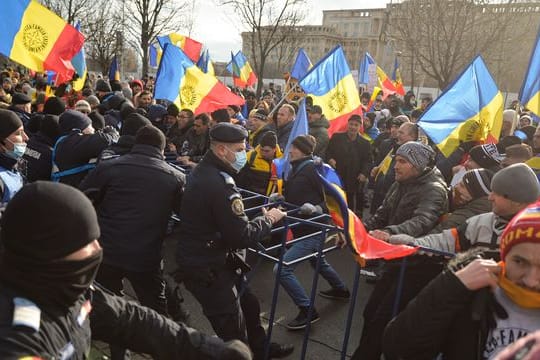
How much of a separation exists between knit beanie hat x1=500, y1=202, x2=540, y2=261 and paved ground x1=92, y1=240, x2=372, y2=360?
258cm

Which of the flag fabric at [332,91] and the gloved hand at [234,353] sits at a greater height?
the flag fabric at [332,91]

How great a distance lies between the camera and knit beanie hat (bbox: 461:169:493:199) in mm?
3244

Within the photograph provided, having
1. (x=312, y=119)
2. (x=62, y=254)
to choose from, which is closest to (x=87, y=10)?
(x=312, y=119)

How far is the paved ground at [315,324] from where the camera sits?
4.02m

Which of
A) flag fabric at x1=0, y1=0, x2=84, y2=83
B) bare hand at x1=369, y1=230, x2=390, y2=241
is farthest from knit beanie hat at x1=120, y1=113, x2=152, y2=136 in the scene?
bare hand at x1=369, y1=230, x2=390, y2=241

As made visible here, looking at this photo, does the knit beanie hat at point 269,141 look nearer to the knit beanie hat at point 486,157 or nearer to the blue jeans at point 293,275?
the blue jeans at point 293,275

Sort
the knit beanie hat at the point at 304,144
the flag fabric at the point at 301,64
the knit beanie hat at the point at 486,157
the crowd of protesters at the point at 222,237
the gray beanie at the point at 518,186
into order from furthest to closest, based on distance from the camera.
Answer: the flag fabric at the point at 301,64 → the knit beanie hat at the point at 304,144 → the knit beanie hat at the point at 486,157 → the gray beanie at the point at 518,186 → the crowd of protesters at the point at 222,237

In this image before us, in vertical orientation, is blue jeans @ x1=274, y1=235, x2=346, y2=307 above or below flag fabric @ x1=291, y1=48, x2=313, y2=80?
below

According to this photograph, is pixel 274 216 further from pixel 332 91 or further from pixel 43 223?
pixel 332 91

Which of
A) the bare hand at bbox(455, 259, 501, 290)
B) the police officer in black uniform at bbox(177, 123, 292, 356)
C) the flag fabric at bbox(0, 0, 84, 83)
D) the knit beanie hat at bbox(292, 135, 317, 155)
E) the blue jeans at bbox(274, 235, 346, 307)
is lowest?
the blue jeans at bbox(274, 235, 346, 307)

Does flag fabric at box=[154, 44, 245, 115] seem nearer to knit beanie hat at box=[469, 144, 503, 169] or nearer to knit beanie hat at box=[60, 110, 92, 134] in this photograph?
knit beanie hat at box=[60, 110, 92, 134]

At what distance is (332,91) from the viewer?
7.00 meters

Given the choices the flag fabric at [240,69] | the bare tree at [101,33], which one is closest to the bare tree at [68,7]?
the bare tree at [101,33]

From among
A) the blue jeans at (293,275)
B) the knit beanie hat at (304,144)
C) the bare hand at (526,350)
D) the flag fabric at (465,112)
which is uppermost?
the flag fabric at (465,112)
